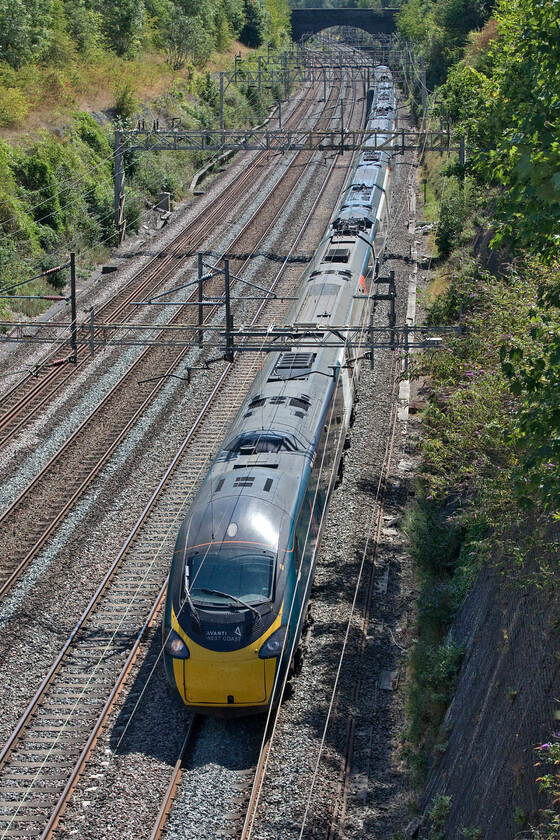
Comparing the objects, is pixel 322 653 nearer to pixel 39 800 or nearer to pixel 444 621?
pixel 444 621

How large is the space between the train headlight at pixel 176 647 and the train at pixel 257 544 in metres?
0.01

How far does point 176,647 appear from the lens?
488 inches

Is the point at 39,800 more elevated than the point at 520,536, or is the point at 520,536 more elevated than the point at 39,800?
the point at 520,536

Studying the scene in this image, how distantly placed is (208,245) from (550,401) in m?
30.0

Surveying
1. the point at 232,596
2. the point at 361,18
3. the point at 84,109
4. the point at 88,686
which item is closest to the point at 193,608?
the point at 232,596

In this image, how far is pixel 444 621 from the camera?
47.1 feet

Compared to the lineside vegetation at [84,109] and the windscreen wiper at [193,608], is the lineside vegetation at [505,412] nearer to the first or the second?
the windscreen wiper at [193,608]

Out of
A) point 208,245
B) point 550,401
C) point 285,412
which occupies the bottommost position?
point 208,245

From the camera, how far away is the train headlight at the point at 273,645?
12258 mm

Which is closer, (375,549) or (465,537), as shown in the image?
(465,537)

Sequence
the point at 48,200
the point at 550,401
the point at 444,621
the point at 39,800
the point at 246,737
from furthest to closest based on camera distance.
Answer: the point at 48,200 < the point at 444,621 < the point at 246,737 < the point at 39,800 < the point at 550,401

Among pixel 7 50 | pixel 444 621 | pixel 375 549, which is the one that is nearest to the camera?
pixel 444 621

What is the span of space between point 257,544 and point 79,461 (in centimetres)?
909

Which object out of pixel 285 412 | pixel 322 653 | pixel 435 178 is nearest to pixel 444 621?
pixel 322 653
